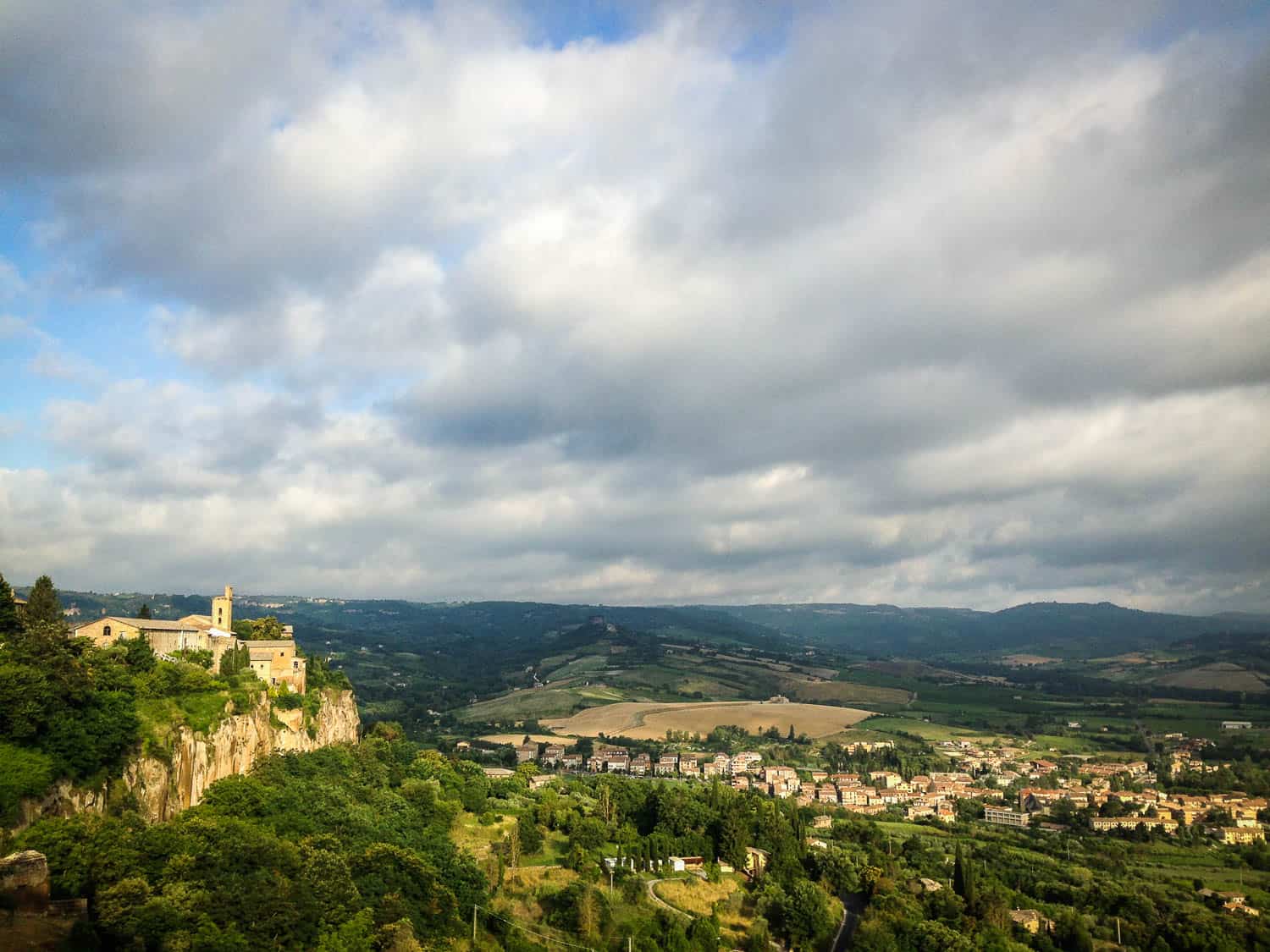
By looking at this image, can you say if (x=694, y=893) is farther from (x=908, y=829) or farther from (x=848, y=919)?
(x=908, y=829)

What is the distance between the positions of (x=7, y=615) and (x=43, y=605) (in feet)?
12.9

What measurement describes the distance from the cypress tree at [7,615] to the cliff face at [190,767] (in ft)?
39.8

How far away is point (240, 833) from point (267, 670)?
27.5m

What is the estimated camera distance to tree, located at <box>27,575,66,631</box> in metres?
48.0

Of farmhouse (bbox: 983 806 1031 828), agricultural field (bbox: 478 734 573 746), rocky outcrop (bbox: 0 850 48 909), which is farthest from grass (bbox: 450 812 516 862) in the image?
agricultural field (bbox: 478 734 573 746)

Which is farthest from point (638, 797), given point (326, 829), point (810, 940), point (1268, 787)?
point (1268, 787)

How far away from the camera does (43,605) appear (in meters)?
49.2

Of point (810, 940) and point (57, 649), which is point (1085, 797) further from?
point (57, 649)

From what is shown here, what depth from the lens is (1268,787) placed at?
127562 millimetres

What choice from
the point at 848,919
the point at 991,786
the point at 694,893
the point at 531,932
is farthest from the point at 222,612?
A: the point at 991,786

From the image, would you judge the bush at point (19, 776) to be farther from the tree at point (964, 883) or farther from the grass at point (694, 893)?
the tree at point (964, 883)

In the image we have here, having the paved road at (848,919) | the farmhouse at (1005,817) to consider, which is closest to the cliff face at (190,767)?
the paved road at (848,919)

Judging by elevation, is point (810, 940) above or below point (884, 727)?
above

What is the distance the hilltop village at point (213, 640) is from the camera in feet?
172
